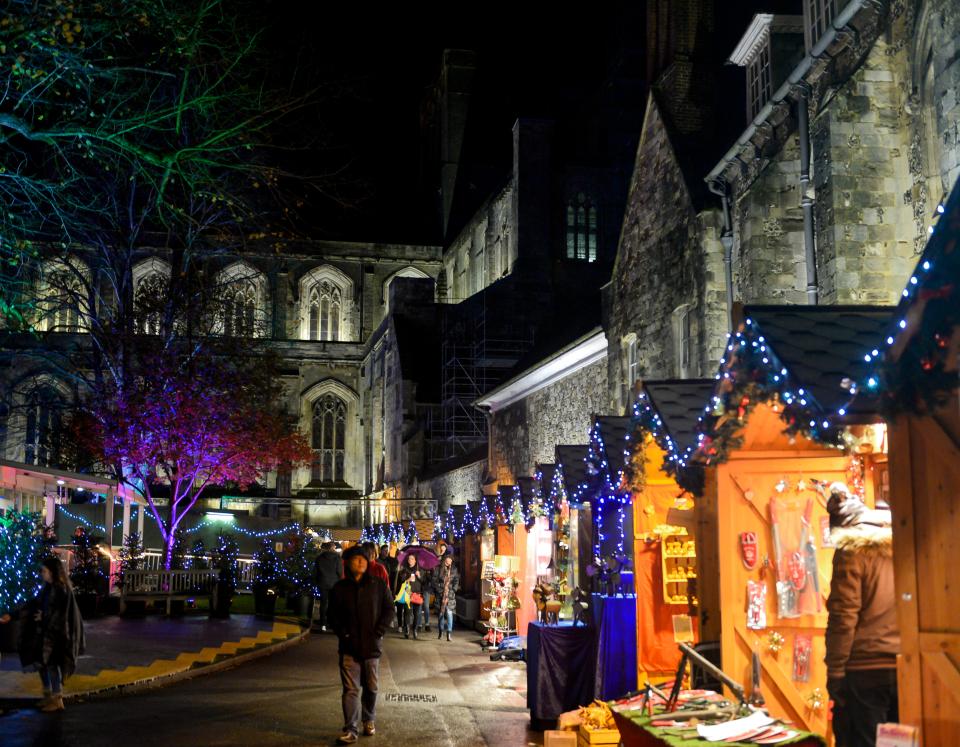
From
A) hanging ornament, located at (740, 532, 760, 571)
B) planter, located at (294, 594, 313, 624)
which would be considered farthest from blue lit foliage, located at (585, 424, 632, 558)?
planter, located at (294, 594, 313, 624)

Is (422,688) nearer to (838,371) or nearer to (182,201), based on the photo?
(838,371)

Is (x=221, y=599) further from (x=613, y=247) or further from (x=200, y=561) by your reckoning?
(x=613, y=247)

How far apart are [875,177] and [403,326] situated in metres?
33.5

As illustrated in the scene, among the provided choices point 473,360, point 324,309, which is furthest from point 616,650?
point 324,309

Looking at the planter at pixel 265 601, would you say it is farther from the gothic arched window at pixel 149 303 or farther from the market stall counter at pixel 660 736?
the market stall counter at pixel 660 736

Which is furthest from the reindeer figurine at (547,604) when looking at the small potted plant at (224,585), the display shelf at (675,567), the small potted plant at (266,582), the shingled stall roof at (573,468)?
the small potted plant at (266,582)

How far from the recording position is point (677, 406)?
31.0 feet

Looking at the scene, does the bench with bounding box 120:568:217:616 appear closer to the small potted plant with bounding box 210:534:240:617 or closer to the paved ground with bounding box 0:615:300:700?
the small potted plant with bounding box 210:534:240:617

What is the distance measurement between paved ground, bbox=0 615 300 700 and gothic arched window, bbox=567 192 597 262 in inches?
826

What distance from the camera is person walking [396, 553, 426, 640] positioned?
20328mm

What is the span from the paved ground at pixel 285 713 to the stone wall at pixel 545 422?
21.4 ft

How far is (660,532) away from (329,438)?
46492 millimetres

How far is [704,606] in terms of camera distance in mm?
8914

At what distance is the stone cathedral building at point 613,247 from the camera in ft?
37.0
